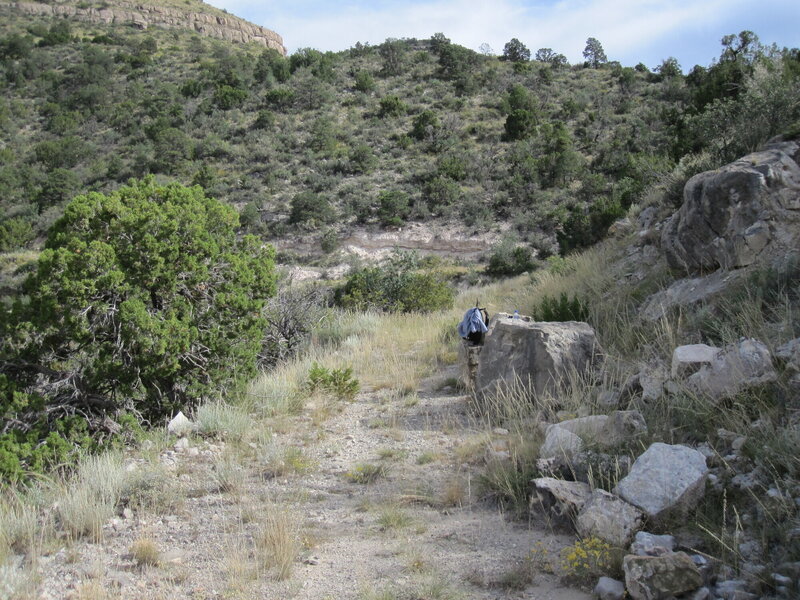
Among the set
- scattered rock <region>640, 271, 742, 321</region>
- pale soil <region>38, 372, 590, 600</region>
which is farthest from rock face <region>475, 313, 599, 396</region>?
pale soil <region>38, 372, 590, 600</region>

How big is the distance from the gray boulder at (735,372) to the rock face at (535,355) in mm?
1231

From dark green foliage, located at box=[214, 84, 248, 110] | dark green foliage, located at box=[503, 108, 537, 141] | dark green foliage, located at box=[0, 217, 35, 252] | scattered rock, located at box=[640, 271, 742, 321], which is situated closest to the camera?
scattered rock, located at box=[640, 271, 742, 321]

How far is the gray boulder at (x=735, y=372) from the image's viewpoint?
3664 mm

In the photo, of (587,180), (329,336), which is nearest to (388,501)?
(329,336)

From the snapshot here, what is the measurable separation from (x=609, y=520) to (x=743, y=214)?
4.10m

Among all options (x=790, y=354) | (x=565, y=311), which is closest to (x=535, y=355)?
(x=565, y=311)

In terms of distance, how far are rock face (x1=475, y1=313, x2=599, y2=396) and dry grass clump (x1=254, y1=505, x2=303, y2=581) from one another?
2.36m

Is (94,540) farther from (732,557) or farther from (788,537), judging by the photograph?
(788,537)

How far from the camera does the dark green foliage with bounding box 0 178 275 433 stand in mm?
5324

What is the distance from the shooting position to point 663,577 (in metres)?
2.46

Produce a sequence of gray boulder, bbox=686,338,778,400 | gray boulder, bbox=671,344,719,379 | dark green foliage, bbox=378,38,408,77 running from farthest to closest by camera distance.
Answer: dark green foliage, bbox=378,38,408,77
gray boulder, bbox=671,344,719,379
gray boulder, bbox=686,338,778,400

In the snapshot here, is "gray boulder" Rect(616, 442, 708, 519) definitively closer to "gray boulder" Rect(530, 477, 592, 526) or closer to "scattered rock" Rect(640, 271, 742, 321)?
"gray boulder" Rect(530, 477, 592, 526)

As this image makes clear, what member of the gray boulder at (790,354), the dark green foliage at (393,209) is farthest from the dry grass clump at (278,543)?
the dark green foliage at (393,209)

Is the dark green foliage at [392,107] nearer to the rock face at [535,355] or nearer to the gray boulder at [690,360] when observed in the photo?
the rock face at [535,355]
